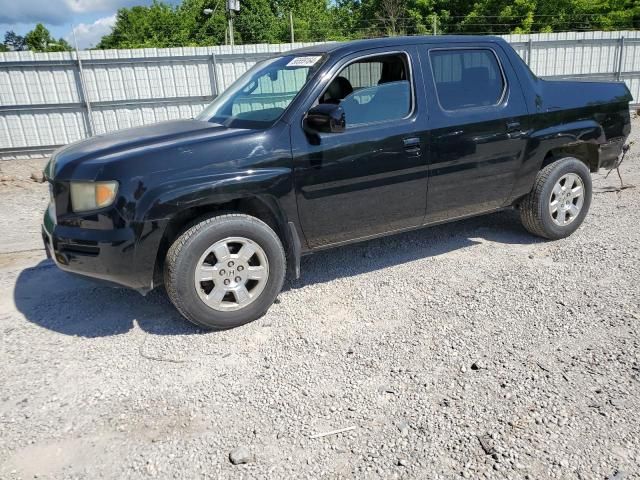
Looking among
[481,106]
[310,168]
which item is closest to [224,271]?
[310,168]

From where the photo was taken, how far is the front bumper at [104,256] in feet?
10.9

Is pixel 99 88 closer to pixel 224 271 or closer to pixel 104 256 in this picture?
pixel 104 256

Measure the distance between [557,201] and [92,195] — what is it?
13.7ft

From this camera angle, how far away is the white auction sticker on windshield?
13.2 ft

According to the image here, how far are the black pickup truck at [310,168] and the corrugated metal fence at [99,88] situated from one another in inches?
336

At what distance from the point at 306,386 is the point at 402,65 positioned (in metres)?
2.68

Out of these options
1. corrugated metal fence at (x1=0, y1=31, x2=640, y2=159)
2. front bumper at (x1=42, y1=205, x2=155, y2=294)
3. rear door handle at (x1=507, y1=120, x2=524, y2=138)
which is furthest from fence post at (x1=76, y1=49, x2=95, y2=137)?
rear door handle at (x1=507, y1=120, x2=524, y2=138)

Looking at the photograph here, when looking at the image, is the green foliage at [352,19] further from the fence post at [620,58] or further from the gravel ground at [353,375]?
the gravel ground at [353,375]

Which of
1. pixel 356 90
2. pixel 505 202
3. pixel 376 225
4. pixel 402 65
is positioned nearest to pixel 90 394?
pixel 376 225

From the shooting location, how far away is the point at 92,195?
3357 mm

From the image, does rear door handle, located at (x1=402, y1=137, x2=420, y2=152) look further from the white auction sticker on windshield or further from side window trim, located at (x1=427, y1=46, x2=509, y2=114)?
the white auction sticker on windshield

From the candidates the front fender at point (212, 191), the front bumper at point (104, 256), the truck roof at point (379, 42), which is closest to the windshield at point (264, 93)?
the truck roof at point (379, 42)

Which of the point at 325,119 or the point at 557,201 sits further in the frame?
the point at 557,201

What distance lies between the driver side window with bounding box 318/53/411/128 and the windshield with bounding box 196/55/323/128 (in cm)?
26
